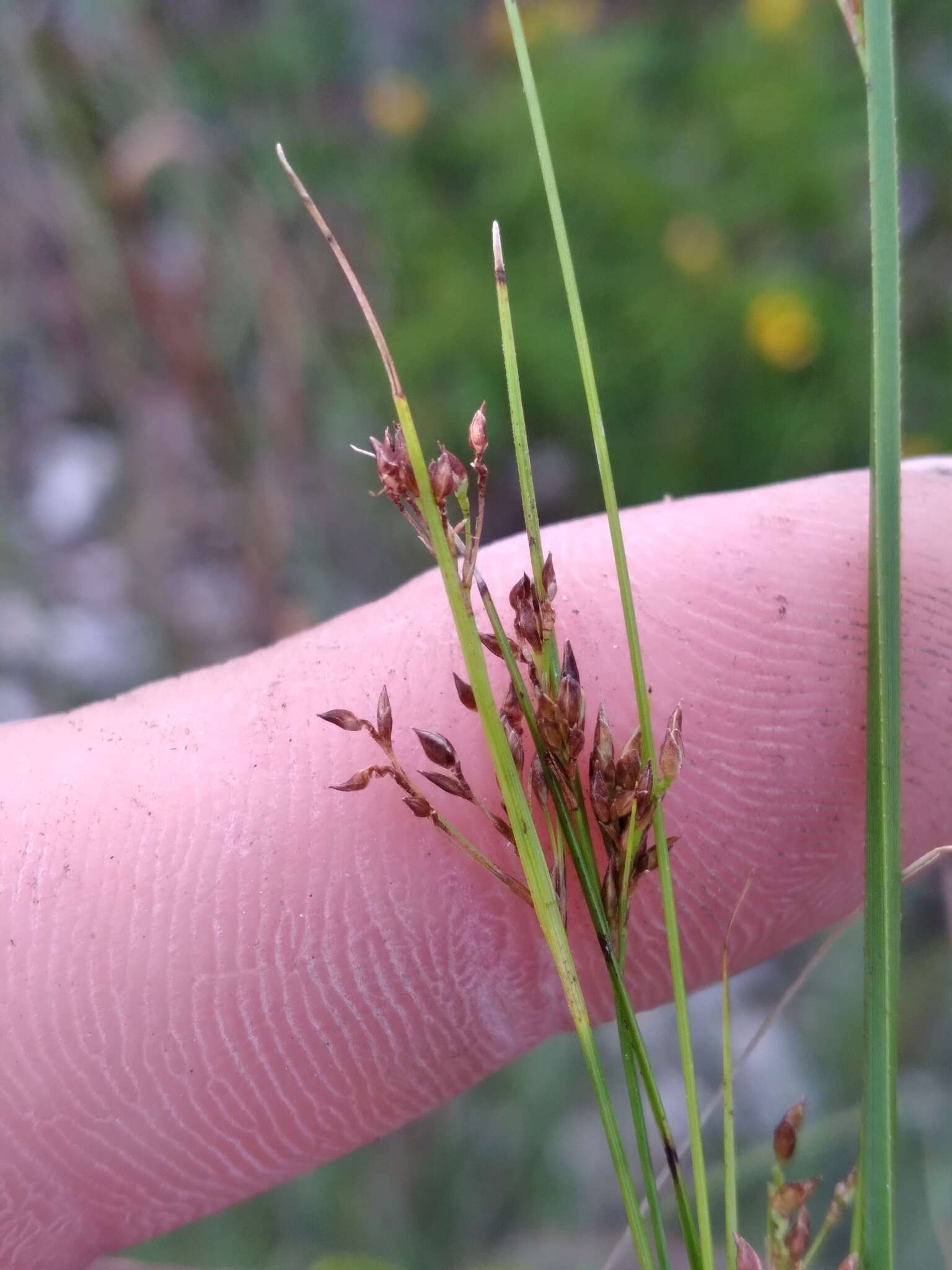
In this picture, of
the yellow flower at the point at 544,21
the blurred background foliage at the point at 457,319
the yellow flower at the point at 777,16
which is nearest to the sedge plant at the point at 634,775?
the blurred background foliage at the point at 457,319

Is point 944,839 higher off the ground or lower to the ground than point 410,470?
lower

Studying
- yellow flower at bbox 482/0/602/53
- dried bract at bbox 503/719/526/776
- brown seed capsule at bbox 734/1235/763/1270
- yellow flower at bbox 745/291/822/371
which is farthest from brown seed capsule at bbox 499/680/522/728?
yellow flower at bbox 482/0/602/53

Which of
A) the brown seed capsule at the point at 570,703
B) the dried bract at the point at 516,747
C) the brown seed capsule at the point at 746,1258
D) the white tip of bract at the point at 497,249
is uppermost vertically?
the white tip of bract at the point at 497,249

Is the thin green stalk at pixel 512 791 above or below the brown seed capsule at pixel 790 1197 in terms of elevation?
above

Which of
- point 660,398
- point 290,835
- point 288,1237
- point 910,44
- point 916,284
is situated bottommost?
point 288,1237

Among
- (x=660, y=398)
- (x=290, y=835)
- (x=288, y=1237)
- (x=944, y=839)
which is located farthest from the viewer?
(x=660, y=398)

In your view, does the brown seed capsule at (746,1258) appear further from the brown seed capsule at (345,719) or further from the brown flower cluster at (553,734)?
the brown seed capsule at (345,719)

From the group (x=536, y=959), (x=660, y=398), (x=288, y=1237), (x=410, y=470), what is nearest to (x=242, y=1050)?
(x=536, y=959)

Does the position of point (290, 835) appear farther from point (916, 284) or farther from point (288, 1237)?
point (916, 284)
